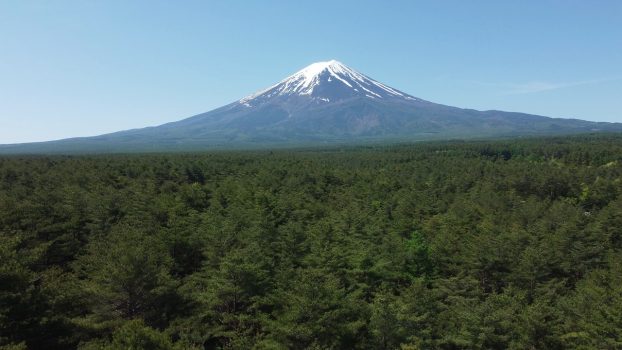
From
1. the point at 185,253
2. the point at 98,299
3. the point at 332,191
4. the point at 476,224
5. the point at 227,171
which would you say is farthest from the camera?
the point at 227,171

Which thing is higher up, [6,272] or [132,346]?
[6,272]

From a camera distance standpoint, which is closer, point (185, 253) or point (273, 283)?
point (273, 283)

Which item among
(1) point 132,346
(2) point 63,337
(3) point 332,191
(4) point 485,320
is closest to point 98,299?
(2) point 63,337

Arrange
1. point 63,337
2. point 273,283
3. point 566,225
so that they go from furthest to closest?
point 566,225
point 273,283
point 63,337

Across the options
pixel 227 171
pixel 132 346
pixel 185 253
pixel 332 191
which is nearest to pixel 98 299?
pixel 132 346

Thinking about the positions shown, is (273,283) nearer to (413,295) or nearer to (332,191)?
(413,295)

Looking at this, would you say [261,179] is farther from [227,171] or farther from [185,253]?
[185,253]
